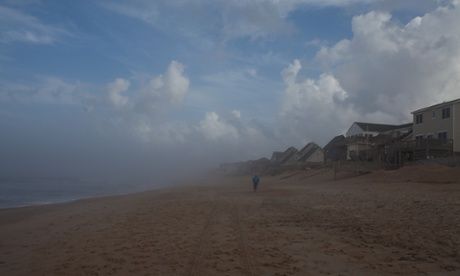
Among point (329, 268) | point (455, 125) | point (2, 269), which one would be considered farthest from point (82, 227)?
point (455, 125)

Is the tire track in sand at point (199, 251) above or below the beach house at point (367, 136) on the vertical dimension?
below

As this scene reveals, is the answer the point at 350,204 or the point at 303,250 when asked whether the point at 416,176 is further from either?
the point at 303,250

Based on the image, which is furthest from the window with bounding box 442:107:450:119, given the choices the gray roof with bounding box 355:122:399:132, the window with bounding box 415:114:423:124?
the gray roof with bounding box 355:122:399:132

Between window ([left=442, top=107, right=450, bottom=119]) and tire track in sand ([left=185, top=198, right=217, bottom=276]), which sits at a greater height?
window ([left=442, top=107, right=450, bottom=119])

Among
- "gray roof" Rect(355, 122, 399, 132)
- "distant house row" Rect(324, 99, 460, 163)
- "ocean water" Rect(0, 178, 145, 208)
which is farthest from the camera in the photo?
"gray roof" Rect(355, 122, 399, 132)

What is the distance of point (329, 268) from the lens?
29.1 ft

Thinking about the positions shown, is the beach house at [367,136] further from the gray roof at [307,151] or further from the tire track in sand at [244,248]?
the tire track in sand at [244,248]

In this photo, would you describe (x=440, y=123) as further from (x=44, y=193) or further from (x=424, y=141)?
(x=44, y=193)

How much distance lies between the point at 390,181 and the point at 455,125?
13400 mm

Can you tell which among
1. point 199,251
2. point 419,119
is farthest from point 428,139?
point 199,251

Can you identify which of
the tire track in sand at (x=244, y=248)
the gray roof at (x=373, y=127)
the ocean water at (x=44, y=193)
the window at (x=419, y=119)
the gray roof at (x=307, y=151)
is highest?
the gray roof at (x=373, y=127)

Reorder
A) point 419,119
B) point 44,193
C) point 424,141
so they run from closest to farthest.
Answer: point 424,141, point 419,119, point 44,193

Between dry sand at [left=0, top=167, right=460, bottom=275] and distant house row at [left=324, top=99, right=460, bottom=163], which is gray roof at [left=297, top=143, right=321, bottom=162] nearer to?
distant house row at [left=324, top=99, right=460, bottom=163]

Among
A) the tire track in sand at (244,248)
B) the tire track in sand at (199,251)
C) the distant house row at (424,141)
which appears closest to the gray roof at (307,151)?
the distant house row at (424,141)
